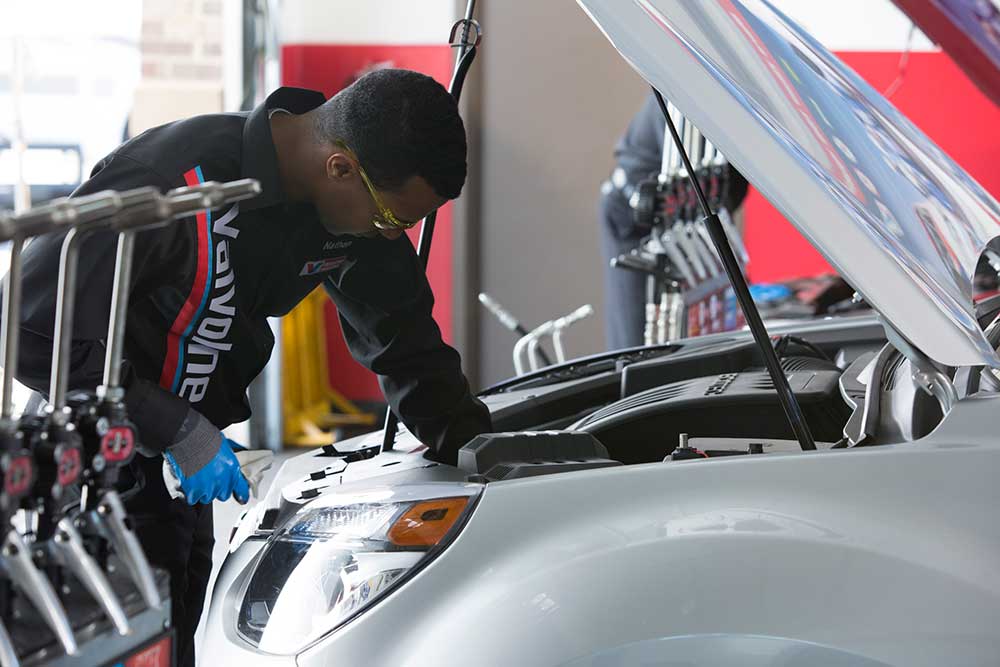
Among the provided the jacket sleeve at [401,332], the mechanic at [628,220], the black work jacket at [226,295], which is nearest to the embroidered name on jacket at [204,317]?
the black work jacket at [226,295]

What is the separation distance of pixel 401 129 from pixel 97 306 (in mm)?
476

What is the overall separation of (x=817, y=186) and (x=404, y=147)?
0.63 meters

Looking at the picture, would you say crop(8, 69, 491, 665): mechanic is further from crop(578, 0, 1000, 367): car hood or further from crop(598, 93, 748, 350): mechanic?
crop(598, 93, 748, 350): mechanic

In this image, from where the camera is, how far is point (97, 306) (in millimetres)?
1406

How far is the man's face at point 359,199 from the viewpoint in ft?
5.17

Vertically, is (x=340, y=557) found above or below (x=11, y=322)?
below

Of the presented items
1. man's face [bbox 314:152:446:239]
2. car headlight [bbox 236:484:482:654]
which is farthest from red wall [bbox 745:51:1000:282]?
car headlight [bbox 236:484:482:654]

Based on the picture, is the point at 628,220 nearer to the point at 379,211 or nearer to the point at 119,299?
the point at 379,211

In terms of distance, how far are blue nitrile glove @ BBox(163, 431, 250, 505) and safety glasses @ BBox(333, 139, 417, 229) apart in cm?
40

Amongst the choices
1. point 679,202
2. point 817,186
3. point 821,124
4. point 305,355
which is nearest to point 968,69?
point 679,202

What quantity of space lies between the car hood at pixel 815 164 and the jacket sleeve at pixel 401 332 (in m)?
0.72

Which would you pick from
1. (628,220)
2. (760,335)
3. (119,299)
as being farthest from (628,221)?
(119,299)

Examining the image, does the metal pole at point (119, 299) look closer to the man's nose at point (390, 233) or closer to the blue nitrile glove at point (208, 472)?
the blue nitrile glove at point (208, 472)

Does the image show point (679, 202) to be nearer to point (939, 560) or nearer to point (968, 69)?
point (968, 69)
